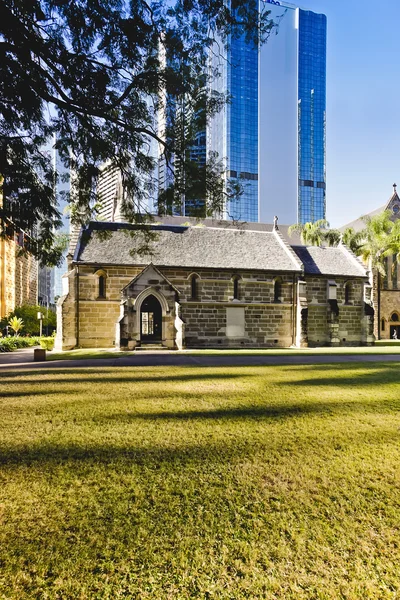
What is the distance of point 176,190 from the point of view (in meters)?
10.7

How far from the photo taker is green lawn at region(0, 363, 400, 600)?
87.8 inches

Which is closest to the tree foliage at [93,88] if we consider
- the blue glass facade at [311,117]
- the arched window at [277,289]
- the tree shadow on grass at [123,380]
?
the tree shadow on grass at [123,380]

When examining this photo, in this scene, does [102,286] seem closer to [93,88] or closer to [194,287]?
[194,287]

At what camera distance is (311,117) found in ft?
439

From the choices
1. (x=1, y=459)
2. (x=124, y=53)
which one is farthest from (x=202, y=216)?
(x=1, y=459)

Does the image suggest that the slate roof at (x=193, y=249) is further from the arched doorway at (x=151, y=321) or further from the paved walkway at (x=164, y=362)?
the paved walkway at (x=164, y=362)

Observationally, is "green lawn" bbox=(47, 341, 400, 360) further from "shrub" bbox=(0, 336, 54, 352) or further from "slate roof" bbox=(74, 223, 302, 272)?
"slate roof" bbox=(74, 223, 302, 272)

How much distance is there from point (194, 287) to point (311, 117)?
137 meters

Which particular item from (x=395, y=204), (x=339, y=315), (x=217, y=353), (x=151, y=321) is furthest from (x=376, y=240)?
(x=217, y=353)

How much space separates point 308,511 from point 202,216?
30.6 feet

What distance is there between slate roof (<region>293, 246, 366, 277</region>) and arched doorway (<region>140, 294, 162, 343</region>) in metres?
13.0

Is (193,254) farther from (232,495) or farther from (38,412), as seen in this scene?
(232,495)

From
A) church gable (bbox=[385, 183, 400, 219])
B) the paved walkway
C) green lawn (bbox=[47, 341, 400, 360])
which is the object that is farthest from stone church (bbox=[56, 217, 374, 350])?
church gable (bbox=[385, 183, 400, 219])

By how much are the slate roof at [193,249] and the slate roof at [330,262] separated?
242 centimetres
